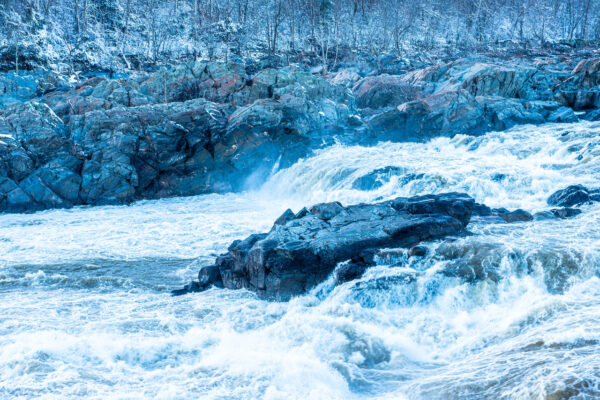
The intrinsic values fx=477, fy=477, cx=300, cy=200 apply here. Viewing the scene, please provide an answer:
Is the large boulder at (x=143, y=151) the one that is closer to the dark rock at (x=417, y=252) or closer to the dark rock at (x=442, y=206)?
the dark rock at (x=442, y=206)

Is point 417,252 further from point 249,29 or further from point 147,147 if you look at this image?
point 249,29

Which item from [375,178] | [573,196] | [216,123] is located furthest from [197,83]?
[573,196]

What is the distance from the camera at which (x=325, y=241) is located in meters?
8.48

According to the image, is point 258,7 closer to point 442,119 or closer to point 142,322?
point 442,119

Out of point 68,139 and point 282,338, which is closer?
point 282,338

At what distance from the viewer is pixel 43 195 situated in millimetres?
16938

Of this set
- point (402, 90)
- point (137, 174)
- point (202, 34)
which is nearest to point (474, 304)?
point (137, 174)

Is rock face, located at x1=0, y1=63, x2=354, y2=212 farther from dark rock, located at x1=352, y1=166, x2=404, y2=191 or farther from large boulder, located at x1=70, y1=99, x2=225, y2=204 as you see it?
dark rock, located at x1=352, y1=166, x2=404, y2=191

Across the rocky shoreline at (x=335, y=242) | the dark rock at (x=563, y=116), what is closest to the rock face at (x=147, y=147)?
the dark rock at (x=563, y=116)

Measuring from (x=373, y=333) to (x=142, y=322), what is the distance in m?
3.55

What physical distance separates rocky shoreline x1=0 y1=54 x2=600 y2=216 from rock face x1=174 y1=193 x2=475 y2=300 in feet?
32.6

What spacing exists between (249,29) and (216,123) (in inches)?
1262

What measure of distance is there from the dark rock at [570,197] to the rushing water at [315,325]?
321mm

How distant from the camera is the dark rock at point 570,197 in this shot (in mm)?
11211
